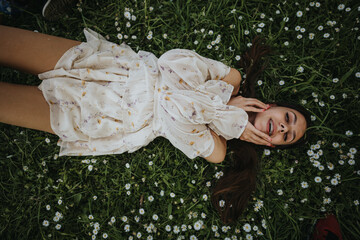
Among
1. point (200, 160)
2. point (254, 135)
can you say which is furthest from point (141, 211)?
point (254, 135)

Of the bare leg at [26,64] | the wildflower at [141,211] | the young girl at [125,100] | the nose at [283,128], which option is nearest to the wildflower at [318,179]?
the young girl at [125,100]

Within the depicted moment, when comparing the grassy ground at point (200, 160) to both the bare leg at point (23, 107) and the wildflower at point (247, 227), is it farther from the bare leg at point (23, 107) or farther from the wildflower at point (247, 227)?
the bare leg at point (23, 107)

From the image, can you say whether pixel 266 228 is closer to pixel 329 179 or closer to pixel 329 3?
pixel 329 179

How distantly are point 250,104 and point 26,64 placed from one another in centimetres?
209

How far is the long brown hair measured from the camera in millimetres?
2406

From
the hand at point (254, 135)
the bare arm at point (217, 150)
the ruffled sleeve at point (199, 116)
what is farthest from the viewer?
the bare arm at point (217, 150)

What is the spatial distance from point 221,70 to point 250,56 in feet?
1.58

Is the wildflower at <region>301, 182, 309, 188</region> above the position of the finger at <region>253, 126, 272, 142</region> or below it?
below

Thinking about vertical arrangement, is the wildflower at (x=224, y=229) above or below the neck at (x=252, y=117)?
below

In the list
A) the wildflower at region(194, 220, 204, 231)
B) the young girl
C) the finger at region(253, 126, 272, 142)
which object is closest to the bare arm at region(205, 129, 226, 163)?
the young girl

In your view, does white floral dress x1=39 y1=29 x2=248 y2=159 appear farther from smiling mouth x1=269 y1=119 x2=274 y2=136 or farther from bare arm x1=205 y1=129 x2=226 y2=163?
smiling mouth x1=269 y1=119 x2=274 y2=136

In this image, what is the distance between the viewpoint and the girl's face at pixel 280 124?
214 centimetres

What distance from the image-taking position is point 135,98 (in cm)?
218

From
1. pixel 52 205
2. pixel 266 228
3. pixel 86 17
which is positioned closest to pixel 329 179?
pixel 266 228
